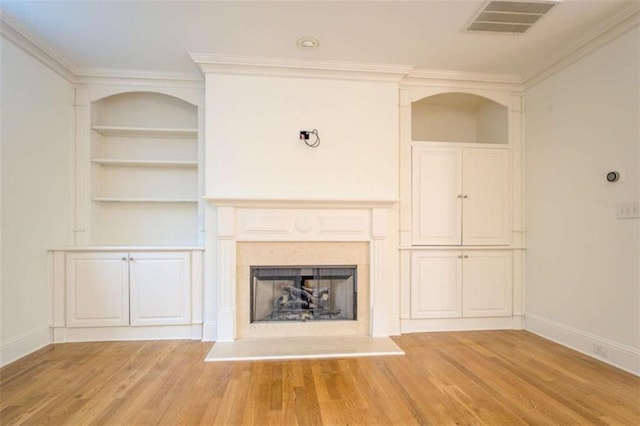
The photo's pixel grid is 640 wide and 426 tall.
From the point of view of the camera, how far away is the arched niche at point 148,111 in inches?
143

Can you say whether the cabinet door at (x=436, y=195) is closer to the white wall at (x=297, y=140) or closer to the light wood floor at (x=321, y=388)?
the white wall at (x=297, y=140)

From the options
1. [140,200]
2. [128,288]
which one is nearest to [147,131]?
[140,200]

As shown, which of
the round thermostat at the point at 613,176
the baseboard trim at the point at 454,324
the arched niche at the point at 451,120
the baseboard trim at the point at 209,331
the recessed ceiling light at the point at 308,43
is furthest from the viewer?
the arched niche at the point at 451,120

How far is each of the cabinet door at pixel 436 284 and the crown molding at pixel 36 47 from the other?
12.8 feet

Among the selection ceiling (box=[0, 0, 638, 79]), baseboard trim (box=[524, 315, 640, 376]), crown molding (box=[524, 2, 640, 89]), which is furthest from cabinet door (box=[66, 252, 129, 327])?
crown molding (box=[524, 2, 640, 89])

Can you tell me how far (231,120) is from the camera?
10.3ft

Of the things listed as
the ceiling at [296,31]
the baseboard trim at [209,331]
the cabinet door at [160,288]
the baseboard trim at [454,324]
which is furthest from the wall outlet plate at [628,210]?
the cabinet door at [160,288]

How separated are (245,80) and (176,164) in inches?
46.6

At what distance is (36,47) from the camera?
279 cm

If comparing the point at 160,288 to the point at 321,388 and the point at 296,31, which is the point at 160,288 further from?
the point at 296,31

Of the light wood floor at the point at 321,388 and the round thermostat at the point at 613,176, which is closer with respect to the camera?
the light wood floor at the point at 321,388

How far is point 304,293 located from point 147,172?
220cm

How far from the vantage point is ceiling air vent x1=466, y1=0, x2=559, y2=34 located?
2320 millimetres

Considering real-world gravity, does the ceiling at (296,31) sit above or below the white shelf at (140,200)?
above
